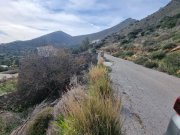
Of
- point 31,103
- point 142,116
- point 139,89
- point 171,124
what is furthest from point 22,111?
point 171,124

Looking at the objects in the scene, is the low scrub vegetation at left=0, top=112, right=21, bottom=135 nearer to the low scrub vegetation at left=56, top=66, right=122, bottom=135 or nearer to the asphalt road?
the asphalt road

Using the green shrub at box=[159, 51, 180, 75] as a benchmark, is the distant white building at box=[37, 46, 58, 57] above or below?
above

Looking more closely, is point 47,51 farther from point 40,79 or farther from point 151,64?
point 151,64

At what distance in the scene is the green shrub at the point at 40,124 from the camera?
1097 cm

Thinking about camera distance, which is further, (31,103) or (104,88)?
(31,103)

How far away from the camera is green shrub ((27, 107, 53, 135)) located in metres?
11.0

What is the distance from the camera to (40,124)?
36.4 ft

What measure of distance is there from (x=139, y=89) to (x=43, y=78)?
428 cm

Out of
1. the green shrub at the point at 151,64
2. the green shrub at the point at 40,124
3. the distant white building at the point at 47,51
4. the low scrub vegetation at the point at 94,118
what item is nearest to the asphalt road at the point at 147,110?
the low scrub vegetation at the point at 94,118

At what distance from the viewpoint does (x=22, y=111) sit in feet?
58.0

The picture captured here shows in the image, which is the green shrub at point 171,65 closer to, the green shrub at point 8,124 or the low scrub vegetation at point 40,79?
the low scrub vegetation at point 40,79

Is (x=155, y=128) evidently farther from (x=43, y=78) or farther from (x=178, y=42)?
(x=178, y=42)

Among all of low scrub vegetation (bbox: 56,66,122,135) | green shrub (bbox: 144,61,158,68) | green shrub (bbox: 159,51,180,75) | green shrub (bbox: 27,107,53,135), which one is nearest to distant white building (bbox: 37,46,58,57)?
green shrub (bbox: 27,107,53,135)

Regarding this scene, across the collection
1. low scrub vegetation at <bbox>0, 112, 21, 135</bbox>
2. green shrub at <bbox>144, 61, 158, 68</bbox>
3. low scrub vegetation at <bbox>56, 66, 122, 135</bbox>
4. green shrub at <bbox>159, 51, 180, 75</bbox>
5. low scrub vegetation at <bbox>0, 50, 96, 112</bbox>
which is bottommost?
green shrub at <bbox>144, 61, 158, 68</bbox>
